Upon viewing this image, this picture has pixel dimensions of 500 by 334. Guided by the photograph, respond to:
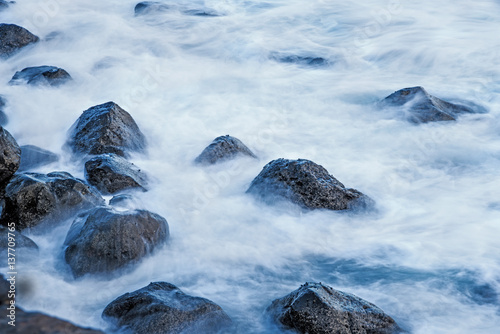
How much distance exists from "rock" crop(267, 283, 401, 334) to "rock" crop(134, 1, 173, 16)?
946 centimetres

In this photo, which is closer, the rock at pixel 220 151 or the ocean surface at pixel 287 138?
the ocean surface at pixel 287 138

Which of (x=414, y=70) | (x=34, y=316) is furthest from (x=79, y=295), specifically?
(x=414, y=70)

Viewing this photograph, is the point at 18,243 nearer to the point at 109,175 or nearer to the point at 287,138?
the point at 109,175

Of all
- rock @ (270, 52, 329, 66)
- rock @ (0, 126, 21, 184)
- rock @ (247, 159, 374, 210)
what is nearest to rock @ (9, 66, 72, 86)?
rock @ (0, 126, 21, 184)

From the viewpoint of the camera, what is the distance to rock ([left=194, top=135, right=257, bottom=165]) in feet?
20.2

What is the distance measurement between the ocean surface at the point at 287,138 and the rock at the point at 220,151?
116 mm

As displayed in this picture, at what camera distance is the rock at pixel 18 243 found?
421cm

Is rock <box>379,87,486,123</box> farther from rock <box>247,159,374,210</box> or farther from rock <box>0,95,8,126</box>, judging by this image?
rock <box>0,95,8,126</box>

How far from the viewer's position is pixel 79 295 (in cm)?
397

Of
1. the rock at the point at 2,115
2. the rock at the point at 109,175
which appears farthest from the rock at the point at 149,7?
the rock at the point at 109,175

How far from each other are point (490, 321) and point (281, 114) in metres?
4.43

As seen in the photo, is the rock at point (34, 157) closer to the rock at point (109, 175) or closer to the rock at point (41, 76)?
the rock at point (109, 175)

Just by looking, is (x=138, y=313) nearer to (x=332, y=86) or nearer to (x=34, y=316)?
(x=34, y=316)

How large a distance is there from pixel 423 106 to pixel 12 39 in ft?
21.7
